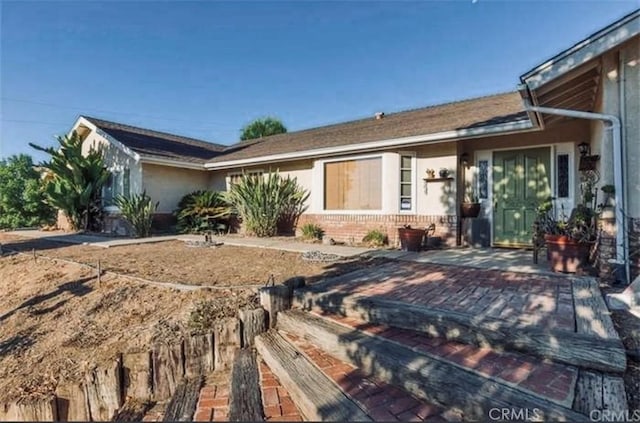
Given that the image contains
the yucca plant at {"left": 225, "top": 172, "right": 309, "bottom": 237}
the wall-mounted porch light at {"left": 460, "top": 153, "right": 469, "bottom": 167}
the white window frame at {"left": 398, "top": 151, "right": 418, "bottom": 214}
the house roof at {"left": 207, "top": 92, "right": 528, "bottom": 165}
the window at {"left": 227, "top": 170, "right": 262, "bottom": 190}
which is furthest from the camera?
the window at {"left": 227, "top": 170, "right": 262, "bottom": 190}

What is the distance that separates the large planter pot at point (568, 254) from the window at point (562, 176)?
3008mm

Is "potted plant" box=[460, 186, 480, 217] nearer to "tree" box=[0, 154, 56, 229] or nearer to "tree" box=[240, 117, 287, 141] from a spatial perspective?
"tree" box=[0, 154, 56, 229]

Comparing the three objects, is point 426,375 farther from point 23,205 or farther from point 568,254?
point 23,205

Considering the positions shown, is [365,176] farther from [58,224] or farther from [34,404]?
[58,224]

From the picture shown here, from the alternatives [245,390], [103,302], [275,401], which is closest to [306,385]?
[275,401]

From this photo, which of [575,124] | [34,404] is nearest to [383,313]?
[34,404]

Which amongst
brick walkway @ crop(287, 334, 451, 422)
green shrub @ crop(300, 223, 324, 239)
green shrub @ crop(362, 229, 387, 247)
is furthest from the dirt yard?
green shrub @ crop(300, 223, 324, 239)

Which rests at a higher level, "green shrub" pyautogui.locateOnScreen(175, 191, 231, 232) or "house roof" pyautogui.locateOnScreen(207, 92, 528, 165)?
"house roof" pyautogui.locateOnScreen(207, 92, 528, 165)

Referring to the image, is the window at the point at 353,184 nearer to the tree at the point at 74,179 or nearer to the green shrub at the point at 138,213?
the green shrub at the point at 138,213

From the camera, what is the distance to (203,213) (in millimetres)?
11195

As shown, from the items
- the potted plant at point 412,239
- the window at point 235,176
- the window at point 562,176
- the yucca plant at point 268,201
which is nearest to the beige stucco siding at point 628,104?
the window at point 562,176

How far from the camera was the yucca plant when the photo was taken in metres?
9.97

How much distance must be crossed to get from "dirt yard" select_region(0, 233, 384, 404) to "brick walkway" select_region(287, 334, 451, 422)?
147 centimetres

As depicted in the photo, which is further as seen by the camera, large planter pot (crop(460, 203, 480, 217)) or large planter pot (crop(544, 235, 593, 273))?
large planter pot (crop(460, 203, 480, 217))
